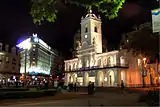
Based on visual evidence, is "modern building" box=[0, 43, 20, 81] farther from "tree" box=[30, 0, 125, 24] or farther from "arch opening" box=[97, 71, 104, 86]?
"tree" box=[30, 0, 125, 24]

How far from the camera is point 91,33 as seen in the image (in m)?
76.8

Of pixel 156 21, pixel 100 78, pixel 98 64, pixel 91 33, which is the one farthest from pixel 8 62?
pixel 156 21

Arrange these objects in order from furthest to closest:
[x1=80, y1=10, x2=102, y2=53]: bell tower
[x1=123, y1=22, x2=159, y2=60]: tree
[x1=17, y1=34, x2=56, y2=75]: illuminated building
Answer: [x1=17, y1=34, x2=56, y2=75]: illuminated building, [x1=80, y1=10, x2=102, y2=53]: bell tower, [x1=123, y1=22, x2=159, y2=60]: tree

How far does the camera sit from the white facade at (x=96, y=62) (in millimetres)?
65688

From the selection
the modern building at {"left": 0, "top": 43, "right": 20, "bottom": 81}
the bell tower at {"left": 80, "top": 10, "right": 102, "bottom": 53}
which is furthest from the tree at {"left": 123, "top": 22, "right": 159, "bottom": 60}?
the modern building at {"left": 0, "top": 43, "right": 20, "bottom": 81}

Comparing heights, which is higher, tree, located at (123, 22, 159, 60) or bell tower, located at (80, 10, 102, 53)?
bell tower, located at (80, 10, 102, 53)

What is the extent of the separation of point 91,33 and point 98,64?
36.5 feet

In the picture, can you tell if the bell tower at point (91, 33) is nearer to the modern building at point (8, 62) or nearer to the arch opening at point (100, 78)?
the arch opening at point (100, 78)

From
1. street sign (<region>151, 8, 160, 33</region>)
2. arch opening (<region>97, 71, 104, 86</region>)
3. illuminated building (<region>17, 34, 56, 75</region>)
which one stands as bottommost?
arch opening (<region>97, 71, 104, 86</region>)

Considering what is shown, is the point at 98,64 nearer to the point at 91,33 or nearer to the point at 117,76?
the point at 117,76

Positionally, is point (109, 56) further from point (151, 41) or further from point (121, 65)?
point (151, 41)

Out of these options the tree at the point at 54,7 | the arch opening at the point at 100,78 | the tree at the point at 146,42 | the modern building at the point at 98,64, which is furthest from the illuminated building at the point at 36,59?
the tree at the point at 54,7

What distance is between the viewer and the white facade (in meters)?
65.7

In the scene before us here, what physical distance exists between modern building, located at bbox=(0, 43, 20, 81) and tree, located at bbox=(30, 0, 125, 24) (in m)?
76.2
